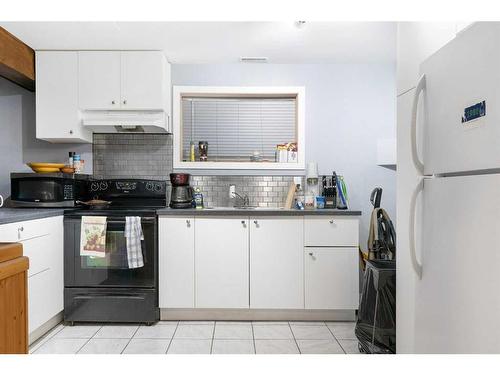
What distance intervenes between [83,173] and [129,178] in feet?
1.41

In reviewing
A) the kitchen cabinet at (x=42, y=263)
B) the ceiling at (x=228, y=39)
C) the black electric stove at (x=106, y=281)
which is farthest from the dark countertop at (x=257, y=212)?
the ceiling at (x=228, y=39)

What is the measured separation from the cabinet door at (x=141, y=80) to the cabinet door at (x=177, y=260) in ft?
3.40

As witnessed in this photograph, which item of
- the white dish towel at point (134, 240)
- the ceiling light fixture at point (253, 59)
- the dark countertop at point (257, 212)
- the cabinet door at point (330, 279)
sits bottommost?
the cabinet door at point (330, 279)

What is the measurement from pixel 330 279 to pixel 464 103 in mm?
2113

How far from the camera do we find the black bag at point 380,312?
2.18 meters

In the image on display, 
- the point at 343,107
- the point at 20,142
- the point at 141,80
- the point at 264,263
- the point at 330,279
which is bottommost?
the point at 330,279

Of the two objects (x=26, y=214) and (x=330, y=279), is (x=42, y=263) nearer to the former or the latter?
(x=26, y=214)

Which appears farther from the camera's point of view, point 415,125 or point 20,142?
point 20,142

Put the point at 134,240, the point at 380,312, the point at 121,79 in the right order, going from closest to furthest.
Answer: the point at 380,312
the point at 134,240
the point at 121,79

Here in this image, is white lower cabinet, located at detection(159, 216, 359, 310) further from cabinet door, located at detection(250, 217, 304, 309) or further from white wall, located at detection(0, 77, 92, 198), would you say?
white wall, located at detection(0, 77, 92, 198)

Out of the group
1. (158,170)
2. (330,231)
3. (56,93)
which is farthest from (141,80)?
(330,231)

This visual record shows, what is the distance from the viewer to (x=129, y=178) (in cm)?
357

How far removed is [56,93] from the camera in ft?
10.6

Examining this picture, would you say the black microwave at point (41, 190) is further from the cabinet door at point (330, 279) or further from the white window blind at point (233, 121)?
the cabinet door at point (330, 279)
